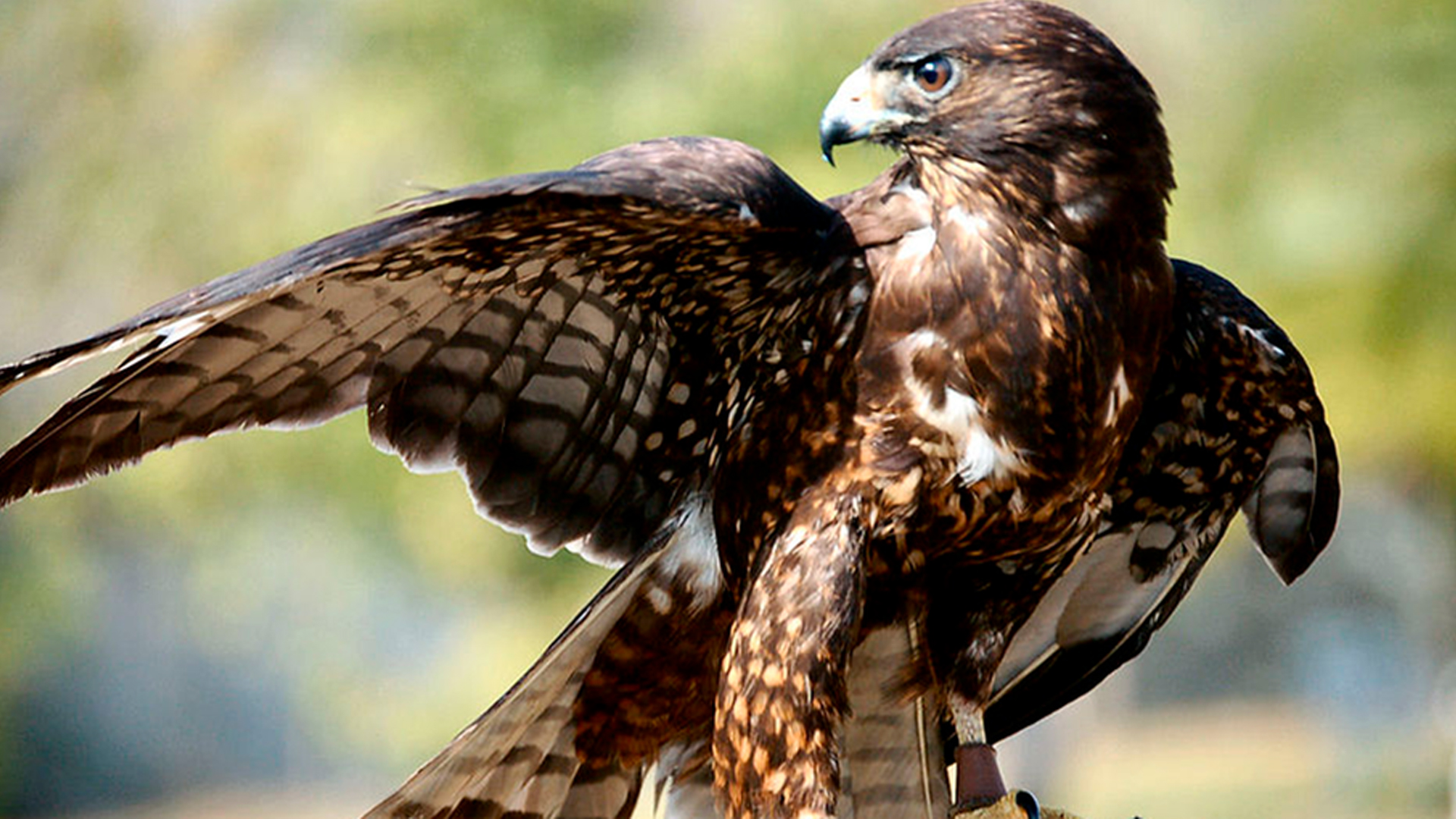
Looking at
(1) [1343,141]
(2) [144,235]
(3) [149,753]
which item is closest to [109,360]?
(2) [144,235]

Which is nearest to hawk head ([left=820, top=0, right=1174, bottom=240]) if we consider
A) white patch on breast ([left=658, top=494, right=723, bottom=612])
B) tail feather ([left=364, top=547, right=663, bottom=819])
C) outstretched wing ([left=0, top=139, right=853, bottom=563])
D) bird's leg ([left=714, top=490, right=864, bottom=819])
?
outstretched wing ([left=0, top=139, right=853, bottom=563])

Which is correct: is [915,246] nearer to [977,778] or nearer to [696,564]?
[696,564]

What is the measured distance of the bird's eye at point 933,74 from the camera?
3525 millimetres

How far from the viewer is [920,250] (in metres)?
3.64

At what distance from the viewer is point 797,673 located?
3.53m

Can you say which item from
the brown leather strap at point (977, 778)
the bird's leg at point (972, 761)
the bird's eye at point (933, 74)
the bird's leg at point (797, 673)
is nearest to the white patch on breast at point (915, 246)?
the bird's eye at point (933, 74)

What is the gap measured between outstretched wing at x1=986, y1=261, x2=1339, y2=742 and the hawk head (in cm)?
55

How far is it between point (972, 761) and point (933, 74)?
140cm

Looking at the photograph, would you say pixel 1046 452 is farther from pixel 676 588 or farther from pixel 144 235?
pixel 144 235

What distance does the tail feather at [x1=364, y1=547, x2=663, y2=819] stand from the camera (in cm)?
387

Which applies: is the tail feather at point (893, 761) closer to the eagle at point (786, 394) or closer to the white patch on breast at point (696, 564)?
the eagle at point (786, 394)

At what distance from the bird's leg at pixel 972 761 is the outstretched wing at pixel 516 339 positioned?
74cm

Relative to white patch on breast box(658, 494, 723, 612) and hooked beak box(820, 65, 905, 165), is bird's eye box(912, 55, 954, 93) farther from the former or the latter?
white patch on breast box(658, 494, 723, 612)

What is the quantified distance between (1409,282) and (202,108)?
454 inches
